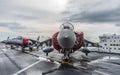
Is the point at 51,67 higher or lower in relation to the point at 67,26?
lower

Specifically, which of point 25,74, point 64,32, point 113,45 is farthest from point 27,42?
point 113,45

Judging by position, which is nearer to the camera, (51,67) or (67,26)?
(51,67)

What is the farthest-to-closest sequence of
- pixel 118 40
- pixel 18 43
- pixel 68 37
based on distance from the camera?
pixel 118 40
pixel 18 43
pixel 68 37

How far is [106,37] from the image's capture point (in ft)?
244

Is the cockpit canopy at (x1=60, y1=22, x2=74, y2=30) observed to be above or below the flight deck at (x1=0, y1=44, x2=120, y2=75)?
above

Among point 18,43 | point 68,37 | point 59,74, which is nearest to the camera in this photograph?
point 59,74

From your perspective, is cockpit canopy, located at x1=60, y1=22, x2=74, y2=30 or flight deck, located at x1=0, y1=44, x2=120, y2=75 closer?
flight deck, located at x1=0, y1=44, x2=120, y2=75

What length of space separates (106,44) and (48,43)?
160 ft

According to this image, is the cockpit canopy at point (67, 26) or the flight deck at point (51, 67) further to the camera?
the cockpit canopy at point (67, 26)

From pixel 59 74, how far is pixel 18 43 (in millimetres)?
32693

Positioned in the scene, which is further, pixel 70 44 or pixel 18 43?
pixel 18 43

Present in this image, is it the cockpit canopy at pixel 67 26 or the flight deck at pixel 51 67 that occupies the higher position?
the cockpit canopy at pixel 67 26

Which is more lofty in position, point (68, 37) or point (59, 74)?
point (68, 37)

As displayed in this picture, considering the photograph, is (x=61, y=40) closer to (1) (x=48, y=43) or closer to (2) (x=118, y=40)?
(1) (x=48, y=43)
